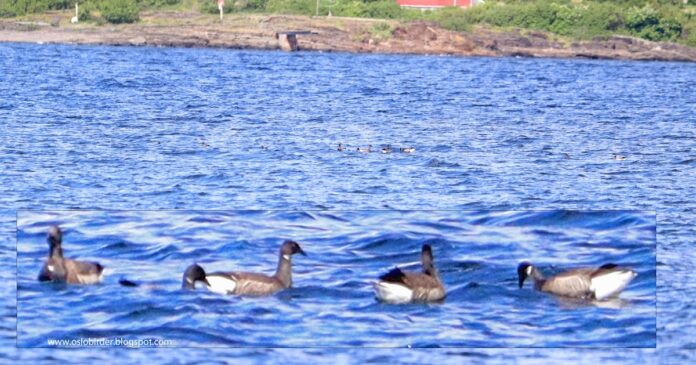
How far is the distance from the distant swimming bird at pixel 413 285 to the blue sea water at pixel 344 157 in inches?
7.5

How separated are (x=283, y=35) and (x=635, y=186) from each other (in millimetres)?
75830

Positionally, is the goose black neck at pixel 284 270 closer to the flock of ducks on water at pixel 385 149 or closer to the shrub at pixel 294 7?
the flock of ducks on water at pixel 385 149

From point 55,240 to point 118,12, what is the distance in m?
95.9

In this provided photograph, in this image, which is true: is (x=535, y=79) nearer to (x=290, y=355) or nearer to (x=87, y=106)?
(x=87, y=106)

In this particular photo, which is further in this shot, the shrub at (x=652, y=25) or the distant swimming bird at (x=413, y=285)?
the shrub at (x=652, y=25)

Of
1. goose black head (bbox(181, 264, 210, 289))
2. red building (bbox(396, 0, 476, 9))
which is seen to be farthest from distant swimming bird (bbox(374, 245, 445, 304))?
red building (bbox(396, 0, 476, 9))

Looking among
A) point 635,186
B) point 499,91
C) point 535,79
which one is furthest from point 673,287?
point 535,79

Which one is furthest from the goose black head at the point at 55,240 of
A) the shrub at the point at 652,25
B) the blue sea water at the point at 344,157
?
the shrub at the point at 652,25

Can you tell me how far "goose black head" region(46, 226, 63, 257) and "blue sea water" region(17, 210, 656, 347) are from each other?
9cm

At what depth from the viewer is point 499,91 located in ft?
192

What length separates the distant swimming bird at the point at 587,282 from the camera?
1142cm

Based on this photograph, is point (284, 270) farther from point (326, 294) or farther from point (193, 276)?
point (193, 276)

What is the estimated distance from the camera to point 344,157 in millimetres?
28078

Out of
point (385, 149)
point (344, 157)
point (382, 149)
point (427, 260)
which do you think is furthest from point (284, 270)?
point (382, 149)
